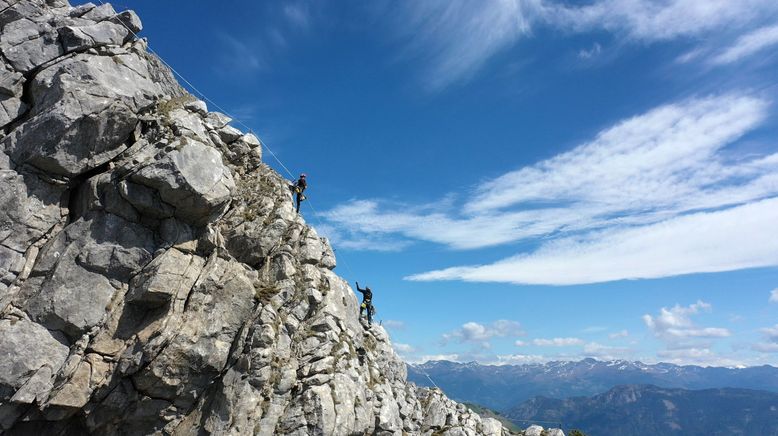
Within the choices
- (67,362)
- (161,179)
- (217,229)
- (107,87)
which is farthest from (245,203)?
(67,362)

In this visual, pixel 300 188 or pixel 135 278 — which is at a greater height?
pixel 300 188

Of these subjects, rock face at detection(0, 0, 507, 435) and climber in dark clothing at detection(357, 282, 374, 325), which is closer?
rock face at detection(0, 0, 507, 435)

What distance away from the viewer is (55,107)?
29.0m

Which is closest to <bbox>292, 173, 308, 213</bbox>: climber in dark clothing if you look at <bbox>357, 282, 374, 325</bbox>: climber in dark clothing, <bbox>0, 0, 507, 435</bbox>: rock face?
<bbox>0, 0, 507, 435</bbox>: rock face

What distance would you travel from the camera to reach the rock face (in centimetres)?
2627

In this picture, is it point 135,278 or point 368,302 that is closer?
Answer: point 135,278

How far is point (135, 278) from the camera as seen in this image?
94.5ft

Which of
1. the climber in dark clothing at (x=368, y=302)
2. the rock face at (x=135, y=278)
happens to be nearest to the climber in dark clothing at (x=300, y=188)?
the rock face at (x=135, y=278)

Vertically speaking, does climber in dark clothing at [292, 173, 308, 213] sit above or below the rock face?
above

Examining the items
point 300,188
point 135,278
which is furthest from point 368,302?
point 135,278

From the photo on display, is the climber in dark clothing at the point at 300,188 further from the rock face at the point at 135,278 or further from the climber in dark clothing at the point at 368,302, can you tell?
the climber in dark clothing at the point at 368,302

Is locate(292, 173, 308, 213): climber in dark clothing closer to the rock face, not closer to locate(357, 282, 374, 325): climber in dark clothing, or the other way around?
the rock face

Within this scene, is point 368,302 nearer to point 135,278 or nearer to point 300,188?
point 300,188

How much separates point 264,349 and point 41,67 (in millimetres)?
26355
